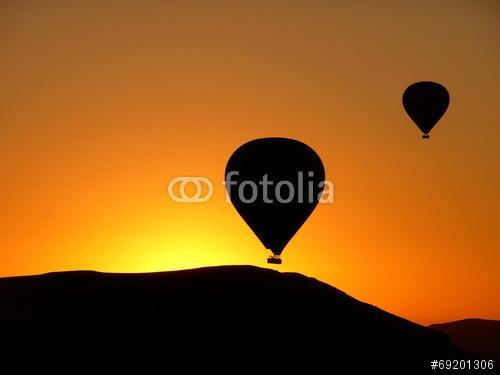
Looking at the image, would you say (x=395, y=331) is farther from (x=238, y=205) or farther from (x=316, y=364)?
(x=238, y=205)

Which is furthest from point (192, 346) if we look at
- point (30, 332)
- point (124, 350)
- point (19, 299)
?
point (19, 299)

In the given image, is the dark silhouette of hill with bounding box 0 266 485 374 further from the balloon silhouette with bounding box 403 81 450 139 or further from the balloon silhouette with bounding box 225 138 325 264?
the balloon silhouette with bounding box 403 81 450 139

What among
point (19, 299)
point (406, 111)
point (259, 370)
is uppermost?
point (406, 111)

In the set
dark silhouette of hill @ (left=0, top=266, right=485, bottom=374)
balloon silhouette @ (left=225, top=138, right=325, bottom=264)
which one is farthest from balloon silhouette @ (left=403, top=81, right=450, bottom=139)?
dark silhouette of hill @ (left=0, top=266, right=485, bottom=374)

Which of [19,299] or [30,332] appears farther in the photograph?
[19,299]

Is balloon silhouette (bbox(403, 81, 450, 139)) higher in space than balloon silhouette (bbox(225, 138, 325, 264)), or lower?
higher

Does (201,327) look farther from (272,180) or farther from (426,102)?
(272,180)
